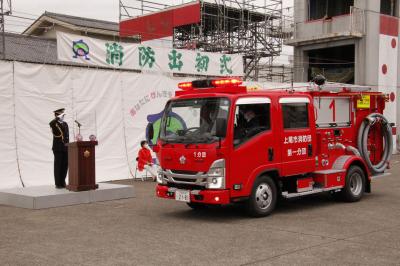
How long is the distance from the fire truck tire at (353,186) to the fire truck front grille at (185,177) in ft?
12.2

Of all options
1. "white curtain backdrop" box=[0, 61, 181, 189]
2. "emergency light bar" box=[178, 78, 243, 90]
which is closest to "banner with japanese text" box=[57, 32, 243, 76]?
"white curtain backdrop" box=[0, 61, 181, 189]

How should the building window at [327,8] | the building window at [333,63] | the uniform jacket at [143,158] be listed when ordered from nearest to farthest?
1. the uniform jacket at [143,158]
2. the building window at [327,8]
3. the building window at [333,63]

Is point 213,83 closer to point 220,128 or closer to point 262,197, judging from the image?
point 220,128

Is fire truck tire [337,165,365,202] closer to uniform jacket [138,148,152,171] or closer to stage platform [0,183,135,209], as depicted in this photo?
stage platform [0,183,135,209]

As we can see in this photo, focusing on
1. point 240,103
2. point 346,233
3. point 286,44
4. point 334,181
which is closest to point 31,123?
point 240,103

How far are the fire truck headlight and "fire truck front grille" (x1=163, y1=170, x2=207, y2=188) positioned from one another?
15 cm

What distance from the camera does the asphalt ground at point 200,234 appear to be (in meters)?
6.79

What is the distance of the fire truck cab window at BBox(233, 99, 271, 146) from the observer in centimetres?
936

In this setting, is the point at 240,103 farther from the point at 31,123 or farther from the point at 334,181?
the point at 31,123

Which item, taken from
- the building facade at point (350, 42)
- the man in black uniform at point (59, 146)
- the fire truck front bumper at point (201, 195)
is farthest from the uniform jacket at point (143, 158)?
the building facade at point (350, 42)

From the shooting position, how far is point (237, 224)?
29.8 feet

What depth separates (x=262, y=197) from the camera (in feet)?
31.7

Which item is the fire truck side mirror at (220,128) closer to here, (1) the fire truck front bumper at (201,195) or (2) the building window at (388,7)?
(1) the fire truck front bumper at (201,195)

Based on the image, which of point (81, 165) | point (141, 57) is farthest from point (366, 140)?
point (141, 57)
